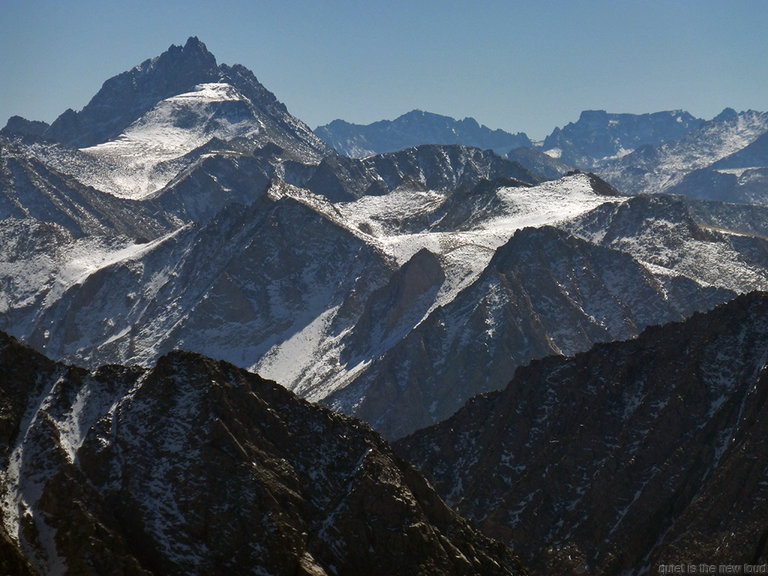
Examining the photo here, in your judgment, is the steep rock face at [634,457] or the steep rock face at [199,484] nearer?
the steep rock face at [199,484]

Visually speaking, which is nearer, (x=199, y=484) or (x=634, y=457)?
(x=199, y=484)

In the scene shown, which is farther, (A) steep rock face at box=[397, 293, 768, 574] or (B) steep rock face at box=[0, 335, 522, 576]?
(A) steep rock face at box=[397, 293, 768, 574]

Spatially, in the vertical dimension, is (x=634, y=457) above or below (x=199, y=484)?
above
